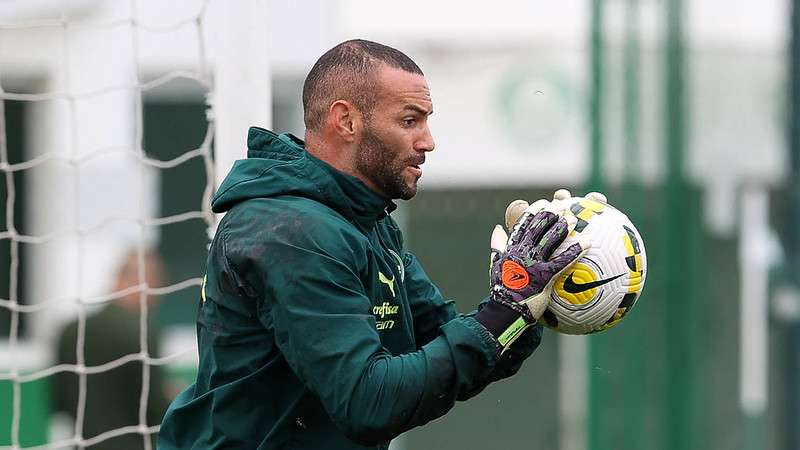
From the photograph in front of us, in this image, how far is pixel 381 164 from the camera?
3355mm

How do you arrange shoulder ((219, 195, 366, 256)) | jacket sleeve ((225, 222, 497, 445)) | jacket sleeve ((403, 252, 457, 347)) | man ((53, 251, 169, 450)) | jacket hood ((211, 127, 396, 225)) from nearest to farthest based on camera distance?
jacket sleeve ((225, 222, 497, 445)) → shoulder ((219, 195, 366, 256)) → jacket hood ((211, 127, 396, 225)) → jacket sleeve ((403, 252, 457, 347)) → man ((53, 251, 169, 450))

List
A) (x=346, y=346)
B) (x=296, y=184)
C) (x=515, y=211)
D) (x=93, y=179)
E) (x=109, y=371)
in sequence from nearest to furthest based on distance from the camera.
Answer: (x=346, y=346)
(x=296, y=184)
(x=515, y=211)
(x=109, y=371)
(x=93, y=179)

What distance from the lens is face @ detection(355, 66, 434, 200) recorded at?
132 inches

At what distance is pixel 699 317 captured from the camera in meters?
7.77

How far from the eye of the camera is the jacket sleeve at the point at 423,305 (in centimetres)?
374

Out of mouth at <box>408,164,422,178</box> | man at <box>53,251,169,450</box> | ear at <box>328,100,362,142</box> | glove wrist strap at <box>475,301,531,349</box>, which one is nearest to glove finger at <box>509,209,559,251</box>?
glove wrist strap at <box>475,301,531,349</box>

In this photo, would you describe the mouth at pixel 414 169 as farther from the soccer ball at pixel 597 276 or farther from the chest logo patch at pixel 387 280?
the soccer ball at pixel 597 276

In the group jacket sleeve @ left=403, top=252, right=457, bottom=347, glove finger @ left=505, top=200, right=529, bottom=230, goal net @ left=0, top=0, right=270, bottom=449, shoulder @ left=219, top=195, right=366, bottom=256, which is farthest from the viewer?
goal net @ left=0, top=0, right=270, bottom=449

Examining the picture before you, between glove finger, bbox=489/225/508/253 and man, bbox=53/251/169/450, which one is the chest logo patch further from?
man, bbox=53/251/169/450

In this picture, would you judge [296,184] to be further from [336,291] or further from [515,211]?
[515,211]

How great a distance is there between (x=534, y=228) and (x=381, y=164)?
36 cm

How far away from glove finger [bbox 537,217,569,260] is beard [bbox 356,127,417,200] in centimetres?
32

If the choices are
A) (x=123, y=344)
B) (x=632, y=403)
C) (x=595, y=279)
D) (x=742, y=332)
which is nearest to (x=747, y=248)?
(x=742, y=332)

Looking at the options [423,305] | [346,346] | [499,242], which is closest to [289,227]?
[346,346]
